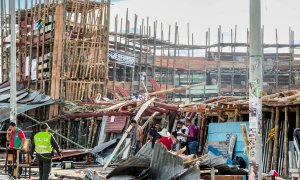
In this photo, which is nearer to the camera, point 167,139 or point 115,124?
point 167,139

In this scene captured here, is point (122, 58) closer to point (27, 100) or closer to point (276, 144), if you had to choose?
point (27, 100)

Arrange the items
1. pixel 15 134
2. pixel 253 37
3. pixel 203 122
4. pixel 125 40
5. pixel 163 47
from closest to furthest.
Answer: pixel 253 37
pixel 15 134
pixel 203 122
pixel 125 40
pixel 163 47

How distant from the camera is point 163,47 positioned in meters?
57.0

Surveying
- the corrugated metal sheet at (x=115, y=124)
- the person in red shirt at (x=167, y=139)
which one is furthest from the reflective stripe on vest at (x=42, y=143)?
the corrugated metal sheet at (x=115, y=124)

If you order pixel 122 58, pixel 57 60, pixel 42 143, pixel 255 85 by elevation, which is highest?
pixel 122 58

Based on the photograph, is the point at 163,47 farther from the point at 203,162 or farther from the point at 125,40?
the point at 203,162

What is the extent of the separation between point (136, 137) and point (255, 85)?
1045cm

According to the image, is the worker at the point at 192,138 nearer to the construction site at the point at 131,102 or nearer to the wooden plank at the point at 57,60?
the construction site at the point at 131,102

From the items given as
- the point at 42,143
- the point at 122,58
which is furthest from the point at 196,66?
the point at 42,143

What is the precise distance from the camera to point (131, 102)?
986 inches

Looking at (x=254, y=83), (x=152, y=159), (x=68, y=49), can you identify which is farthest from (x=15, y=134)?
(x=68, y=49)

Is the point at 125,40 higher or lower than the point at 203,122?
higher

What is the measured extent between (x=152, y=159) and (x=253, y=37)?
4.35 metres

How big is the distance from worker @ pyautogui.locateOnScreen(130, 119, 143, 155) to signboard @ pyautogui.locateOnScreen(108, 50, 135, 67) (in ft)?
78.1
